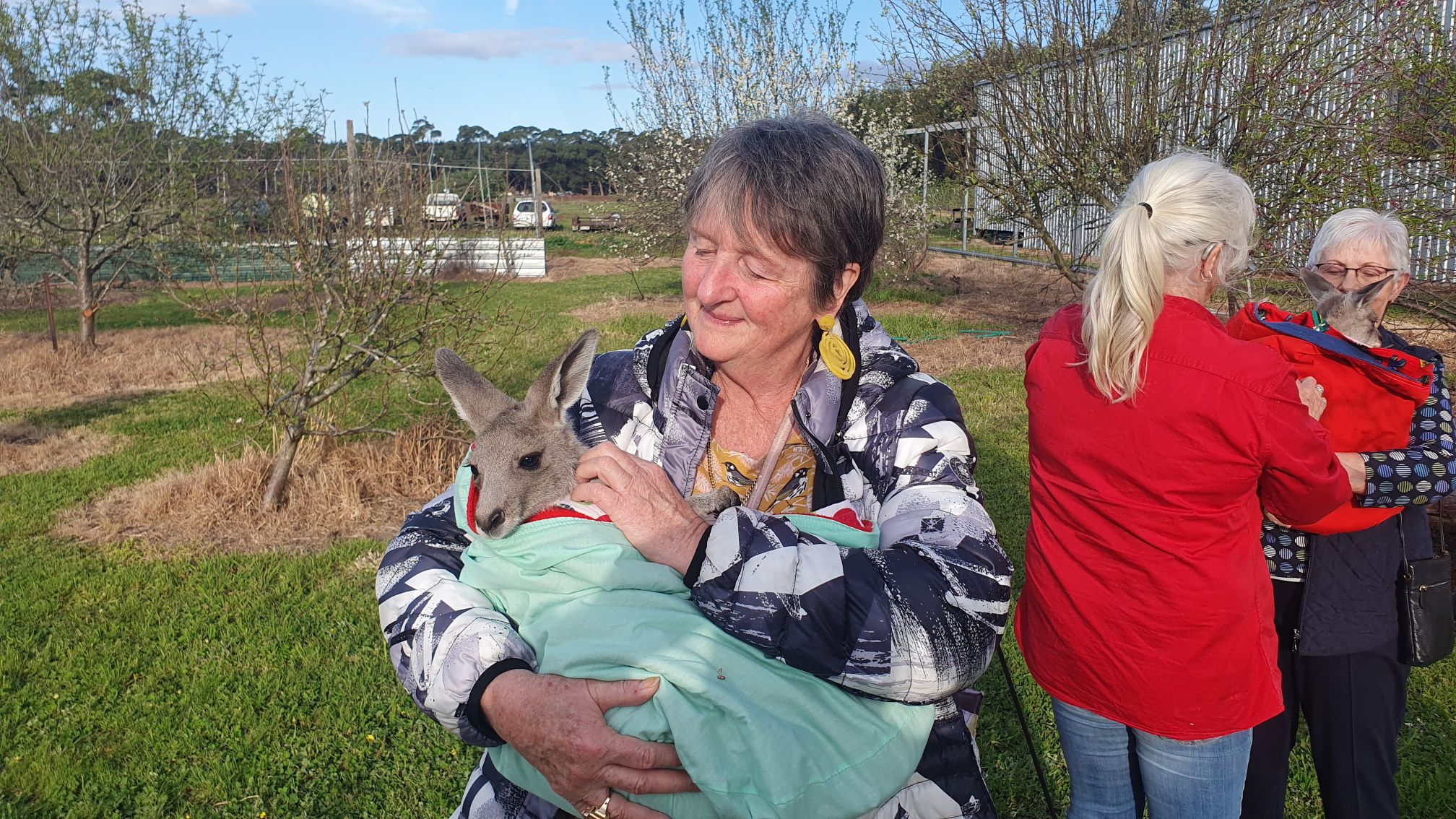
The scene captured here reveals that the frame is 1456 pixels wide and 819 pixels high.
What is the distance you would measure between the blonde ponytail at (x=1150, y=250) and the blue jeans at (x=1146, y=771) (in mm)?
1028

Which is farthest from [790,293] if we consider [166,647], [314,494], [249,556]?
[314,494]

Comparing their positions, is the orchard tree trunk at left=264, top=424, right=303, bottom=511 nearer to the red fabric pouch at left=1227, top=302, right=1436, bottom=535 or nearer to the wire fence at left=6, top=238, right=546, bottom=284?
the wire fence at left=6, top=238, right=546, bottom=284

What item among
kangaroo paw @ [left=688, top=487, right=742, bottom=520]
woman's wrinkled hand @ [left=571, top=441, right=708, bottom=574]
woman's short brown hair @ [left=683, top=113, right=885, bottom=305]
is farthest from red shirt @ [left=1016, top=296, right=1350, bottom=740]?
woman's wrinkled hand @ [left=571, top=441, right=708, bottom=574]

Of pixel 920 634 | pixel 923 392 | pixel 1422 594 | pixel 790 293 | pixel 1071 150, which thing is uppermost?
pixel 1071 150

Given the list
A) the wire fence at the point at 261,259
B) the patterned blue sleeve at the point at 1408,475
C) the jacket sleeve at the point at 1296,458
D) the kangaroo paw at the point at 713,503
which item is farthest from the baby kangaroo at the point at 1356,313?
the wire fence at the point at 261,259

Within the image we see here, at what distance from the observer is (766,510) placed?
90.4 inches

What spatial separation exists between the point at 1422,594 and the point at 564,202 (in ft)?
156

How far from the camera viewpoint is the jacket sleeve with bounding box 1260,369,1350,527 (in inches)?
98.3

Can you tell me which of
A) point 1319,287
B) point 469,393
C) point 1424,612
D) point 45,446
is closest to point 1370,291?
Result: point 1319,287

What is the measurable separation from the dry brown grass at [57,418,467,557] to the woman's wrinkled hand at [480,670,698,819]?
5725 millimetres

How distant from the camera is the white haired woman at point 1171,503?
8.33 ft

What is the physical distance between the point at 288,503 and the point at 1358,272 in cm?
744

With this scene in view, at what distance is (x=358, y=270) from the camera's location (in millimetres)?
7477

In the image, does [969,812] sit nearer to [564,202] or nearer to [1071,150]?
[1071,150]
